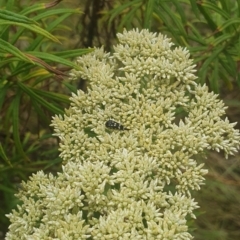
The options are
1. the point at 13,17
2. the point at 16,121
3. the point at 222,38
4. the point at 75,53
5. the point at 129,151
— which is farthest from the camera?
the point at 222,38

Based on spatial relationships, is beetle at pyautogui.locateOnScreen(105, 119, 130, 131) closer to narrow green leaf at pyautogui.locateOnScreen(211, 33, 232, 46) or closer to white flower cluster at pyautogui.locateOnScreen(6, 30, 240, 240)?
white flower cluster at pyautogui.locateOnScreen(6, 30, 240, 240)

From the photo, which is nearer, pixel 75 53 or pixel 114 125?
pixel 114 125

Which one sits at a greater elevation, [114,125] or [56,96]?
[56,96]

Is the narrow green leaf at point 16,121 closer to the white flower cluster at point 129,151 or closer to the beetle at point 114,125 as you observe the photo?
the white flower cluster at point 129,151

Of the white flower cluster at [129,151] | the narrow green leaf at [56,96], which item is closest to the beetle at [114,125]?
the white flower cluster at [129,151]

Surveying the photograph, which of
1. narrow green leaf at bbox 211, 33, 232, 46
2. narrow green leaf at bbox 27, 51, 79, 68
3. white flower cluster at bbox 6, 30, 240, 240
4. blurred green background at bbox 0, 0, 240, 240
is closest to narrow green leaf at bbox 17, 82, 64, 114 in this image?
blurred green background at bbox 0, 0, 240, 240

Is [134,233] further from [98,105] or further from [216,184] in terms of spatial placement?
[216,184]

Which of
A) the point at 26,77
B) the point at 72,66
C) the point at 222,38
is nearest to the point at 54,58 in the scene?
the point at 72,66

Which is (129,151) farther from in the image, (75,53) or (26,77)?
(26,77)
